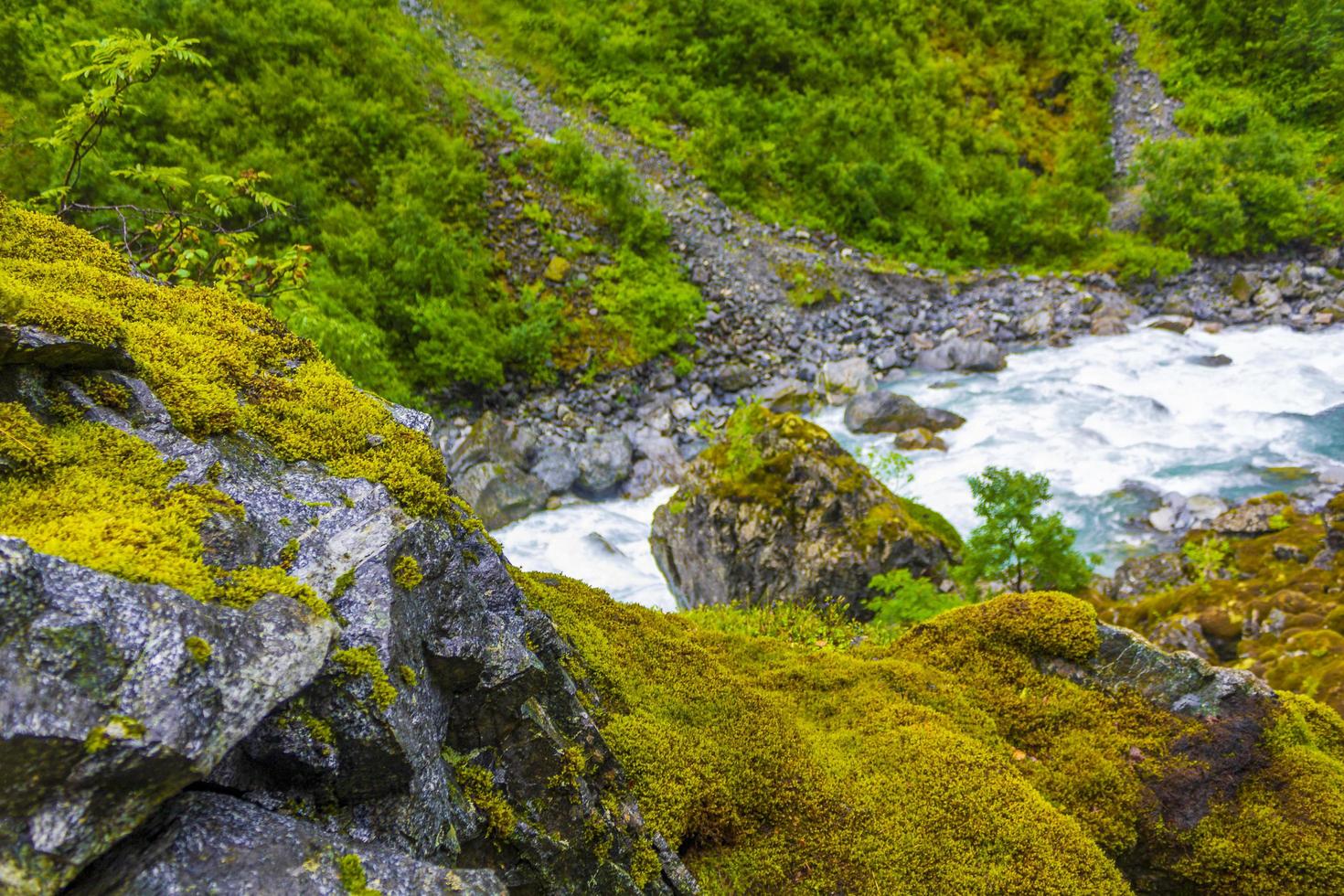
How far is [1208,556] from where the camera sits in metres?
12.2

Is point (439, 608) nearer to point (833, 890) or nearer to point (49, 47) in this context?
point (833, 890)

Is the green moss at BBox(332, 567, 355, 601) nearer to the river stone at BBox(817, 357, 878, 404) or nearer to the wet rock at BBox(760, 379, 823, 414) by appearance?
the wet rock at BBox(760, 379, 823, 414)

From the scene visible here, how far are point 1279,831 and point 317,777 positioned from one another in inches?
217

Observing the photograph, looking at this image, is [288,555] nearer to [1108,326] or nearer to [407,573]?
[407,573]

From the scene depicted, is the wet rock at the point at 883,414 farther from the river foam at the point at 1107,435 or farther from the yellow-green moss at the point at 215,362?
the yellow-green moss at the point at 215,362

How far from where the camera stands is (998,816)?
14.0 ft

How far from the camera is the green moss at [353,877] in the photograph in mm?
2393

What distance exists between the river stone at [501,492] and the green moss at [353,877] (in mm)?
13407

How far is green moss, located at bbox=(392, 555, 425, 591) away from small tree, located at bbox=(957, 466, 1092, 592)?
30.6 ft

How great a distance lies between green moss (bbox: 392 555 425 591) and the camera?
3143 mm

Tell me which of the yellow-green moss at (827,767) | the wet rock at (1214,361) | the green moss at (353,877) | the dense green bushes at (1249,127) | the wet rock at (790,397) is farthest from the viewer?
the dense green bushes at (1249,127)

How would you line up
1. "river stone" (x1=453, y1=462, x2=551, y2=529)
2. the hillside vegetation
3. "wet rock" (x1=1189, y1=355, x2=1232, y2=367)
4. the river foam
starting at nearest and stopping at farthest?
1. the river foam
2. "river stone" (x1=453, y1=462, x2=551, y2=529)
3. "wet rock" (x1=1189, y1=355, x2=1232, y2=367)
4. the hillside vegetation

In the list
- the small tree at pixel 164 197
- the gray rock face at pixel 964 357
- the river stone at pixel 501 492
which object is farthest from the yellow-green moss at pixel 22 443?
the gray rock face at pixel 964 357

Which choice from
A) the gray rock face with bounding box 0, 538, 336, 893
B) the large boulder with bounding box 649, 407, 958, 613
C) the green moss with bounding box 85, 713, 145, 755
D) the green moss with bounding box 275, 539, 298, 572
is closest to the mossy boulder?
the green moss with bounding box 275, 539, 298, 572
